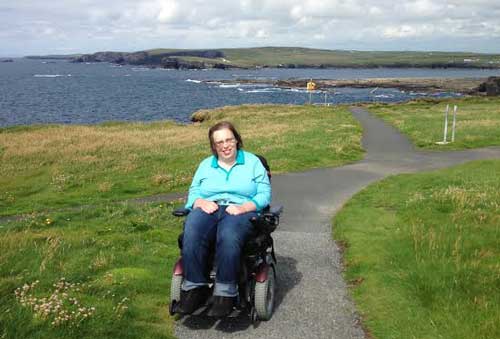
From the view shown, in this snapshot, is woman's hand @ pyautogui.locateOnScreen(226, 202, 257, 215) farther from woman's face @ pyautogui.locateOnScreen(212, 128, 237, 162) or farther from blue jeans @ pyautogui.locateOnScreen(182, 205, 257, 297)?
woman's face @ pyautogui.locateOnScreen(212, 128, 237, 162)

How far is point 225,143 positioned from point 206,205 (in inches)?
36.8

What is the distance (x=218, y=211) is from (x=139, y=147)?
991 inches

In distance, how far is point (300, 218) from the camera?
1248cm

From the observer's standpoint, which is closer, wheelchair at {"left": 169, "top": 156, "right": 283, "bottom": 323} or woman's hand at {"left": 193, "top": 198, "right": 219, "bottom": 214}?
wheelchair at {"left": 169, "top": 156, "right": 283, "bottom": 323}

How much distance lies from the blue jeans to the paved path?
60 centimetres

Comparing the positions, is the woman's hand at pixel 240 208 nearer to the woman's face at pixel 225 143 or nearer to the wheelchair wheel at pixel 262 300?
the woman's face at pixel 225 143

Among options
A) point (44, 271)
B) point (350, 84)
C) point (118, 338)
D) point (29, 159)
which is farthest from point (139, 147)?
point (350, 84)

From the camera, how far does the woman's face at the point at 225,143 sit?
7.11 m

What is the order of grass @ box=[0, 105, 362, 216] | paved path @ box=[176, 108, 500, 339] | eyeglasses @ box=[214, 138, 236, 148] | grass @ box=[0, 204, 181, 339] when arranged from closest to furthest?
grass @ box=[0, 204, 181, 339]
paved path @ box=[176, 108, 500, 339]
eyeglasses @ box=[214, 138, 236, 148]
grass @ box=[0, 105, 362, 216]

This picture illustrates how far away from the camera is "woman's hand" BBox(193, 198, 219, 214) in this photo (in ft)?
21.8

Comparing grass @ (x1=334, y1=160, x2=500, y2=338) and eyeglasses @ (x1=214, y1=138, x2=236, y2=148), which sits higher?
eyeglasses @ (x1=214, y1=138, x2=236, y2=148)

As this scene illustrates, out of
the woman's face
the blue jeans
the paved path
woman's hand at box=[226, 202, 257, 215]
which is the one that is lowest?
the paved path

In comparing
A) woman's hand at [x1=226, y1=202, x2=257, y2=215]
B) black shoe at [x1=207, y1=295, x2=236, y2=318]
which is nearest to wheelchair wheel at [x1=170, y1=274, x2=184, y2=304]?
black shoe at [x1=207, y1=295, x2=236, y2=318]

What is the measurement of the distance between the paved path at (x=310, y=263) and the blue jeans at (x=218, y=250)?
0.60 m
